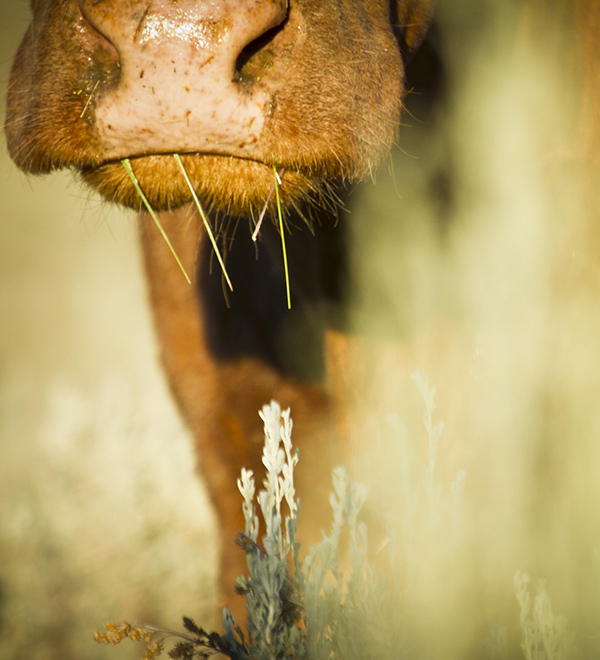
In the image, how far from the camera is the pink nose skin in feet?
2.07

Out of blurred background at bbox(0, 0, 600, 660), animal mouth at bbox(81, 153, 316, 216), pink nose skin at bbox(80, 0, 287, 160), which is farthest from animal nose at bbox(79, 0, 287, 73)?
blurred background at bbox(0, 0, 600, 660)

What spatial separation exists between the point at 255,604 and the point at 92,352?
204 centimetres

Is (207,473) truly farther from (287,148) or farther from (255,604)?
(287,148)

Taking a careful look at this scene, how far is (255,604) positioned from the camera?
86 cm

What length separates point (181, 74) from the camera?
655 millimetres

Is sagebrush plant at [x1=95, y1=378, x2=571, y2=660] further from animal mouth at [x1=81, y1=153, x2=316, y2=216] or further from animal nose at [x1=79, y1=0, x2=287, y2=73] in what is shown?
animal nose at [x1=79, y1=0, x2=287, y2=73]

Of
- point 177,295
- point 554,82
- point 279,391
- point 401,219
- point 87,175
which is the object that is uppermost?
point 554,82

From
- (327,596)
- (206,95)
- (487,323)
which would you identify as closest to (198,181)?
A: (206,95)

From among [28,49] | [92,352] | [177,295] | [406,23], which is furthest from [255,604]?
[92,352]

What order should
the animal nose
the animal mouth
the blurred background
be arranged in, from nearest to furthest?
1. the animal nose
2. the animal mouth
3. the blurred background

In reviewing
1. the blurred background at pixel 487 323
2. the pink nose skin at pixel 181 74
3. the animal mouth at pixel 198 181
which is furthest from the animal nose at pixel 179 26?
the blurred background at pixel 487 323

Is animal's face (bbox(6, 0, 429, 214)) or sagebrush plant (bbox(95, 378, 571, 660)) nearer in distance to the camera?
animal's face (bbox(6, 0, 429, 214))

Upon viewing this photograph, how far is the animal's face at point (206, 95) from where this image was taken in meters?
0.64

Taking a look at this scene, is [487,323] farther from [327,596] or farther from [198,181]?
[198,181]
